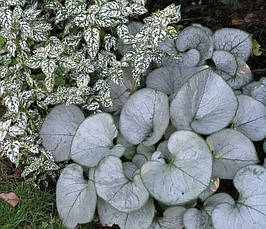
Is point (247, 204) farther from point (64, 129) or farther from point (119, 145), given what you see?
point (64, 129)

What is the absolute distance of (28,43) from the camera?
2545 millimetres

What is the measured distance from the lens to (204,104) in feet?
7.66

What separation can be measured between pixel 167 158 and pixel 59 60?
83cm

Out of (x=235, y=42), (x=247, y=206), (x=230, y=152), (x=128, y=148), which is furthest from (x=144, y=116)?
(x=235, y=42)

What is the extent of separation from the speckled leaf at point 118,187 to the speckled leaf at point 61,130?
39cm

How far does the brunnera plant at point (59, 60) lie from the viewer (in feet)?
7.62

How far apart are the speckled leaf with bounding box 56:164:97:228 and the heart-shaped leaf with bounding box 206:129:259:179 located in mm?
718

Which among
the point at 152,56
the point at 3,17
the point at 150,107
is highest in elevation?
the point at 3,17

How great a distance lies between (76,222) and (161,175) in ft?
2.00

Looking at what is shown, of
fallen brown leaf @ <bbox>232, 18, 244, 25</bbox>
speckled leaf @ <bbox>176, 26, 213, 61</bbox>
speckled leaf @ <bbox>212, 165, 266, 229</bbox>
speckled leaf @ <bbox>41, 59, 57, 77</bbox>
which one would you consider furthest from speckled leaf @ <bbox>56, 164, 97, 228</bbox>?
fallen brown leaf @ <bbox>232, 18, 244, 25</bbox>

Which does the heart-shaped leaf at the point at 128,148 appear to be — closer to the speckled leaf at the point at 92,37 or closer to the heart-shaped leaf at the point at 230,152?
the heart-shaped leaf at the point at 230,152

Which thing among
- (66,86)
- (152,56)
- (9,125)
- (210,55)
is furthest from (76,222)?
(210,55)

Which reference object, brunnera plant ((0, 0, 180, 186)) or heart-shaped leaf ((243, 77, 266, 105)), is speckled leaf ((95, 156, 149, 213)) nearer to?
brunnera plant ((0, 0, 180, 186))

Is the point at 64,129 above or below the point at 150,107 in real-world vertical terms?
below
